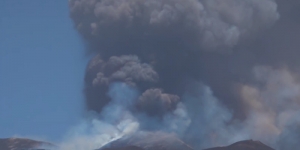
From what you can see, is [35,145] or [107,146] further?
[35,145]

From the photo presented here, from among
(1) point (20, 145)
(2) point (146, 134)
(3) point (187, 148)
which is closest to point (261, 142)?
(3) point (187, 148)

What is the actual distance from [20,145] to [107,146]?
60.2 ft

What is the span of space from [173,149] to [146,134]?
3.57 m

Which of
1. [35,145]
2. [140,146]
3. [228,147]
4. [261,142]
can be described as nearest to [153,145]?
[140,146]

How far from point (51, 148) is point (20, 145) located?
6.65m

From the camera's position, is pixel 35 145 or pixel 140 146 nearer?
pixel 140 146

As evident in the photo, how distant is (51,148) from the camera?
7688 cm

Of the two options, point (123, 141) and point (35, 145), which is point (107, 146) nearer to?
point (123, 141)

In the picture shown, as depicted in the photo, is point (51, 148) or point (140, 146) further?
point (51, 148)

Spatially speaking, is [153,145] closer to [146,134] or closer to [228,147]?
[146,134]

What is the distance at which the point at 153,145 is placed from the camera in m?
70.2

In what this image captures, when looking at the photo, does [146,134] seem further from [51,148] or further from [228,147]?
[51,148]

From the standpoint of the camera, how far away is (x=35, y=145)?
3196 inches

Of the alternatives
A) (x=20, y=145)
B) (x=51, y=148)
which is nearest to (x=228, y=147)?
(x=51, y=148)
